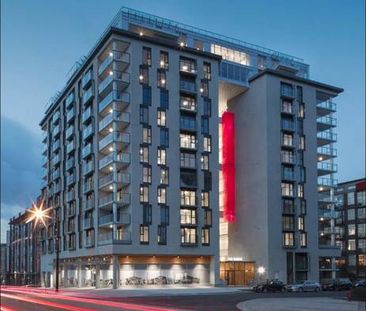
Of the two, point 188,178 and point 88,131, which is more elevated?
point 88,131

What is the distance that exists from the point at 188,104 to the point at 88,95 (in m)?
15.1

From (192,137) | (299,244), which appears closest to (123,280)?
(192,137)

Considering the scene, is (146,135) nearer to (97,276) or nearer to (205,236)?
(205,236)

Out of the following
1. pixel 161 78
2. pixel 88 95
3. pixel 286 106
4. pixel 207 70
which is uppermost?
pixel 207 70

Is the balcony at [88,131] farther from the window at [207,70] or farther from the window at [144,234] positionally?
the window at [207,70]

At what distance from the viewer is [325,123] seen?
316ft

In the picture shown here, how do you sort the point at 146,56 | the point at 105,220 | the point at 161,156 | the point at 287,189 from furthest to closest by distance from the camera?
the point at 287,189, the point at 146,56, the point at 161,156, the point at 105,220

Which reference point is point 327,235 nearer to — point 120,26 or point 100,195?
point 100,195

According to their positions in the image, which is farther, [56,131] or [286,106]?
[56,131]

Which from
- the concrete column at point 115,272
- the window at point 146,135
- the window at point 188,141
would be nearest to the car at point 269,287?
the concrete column at point 115,272

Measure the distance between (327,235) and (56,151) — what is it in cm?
4727

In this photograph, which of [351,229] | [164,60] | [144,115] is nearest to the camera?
[144,115]

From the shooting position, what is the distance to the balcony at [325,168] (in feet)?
311

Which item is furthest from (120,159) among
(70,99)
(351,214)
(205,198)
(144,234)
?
(351,214)
